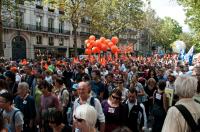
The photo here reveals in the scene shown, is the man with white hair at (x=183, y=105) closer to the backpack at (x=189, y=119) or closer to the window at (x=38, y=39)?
the backpack at (x=189, y=119)

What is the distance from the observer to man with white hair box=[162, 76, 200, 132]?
3.20 meters

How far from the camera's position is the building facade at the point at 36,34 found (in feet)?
139

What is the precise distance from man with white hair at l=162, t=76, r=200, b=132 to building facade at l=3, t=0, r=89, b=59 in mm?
36475

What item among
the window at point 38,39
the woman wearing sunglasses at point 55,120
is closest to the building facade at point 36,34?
the window at point 38,39

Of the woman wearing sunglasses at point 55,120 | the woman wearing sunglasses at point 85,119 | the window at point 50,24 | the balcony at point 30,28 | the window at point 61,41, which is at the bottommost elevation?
the woman wearing sunglasses at point 55,120

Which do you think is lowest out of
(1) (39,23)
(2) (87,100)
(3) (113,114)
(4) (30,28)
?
(3) (113,114)

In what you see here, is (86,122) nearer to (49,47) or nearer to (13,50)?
(13,50)

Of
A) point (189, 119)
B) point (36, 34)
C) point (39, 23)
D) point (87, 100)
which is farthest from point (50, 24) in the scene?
point (189, 119)

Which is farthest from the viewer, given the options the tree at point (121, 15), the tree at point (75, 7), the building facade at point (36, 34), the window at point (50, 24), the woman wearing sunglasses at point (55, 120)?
the window at point (50, 24)

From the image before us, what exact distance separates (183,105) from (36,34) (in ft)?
148

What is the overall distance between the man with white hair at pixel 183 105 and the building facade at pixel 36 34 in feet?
120

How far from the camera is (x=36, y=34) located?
→ 1854 inches

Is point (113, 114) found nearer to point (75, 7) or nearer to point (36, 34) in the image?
point (75, 7)

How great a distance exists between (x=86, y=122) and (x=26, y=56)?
4248 cm
